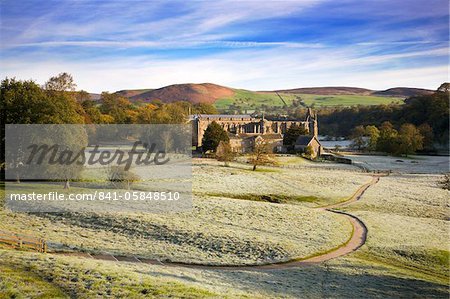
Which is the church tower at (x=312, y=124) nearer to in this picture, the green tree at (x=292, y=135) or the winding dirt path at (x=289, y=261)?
the green tree at (x=292, y=135)

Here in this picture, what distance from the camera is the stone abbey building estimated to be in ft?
341

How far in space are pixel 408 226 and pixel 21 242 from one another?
104ft

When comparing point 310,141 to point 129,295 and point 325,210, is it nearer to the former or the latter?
point 325,210

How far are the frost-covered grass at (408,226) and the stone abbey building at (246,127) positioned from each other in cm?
4279

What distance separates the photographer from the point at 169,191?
4725 centimetres

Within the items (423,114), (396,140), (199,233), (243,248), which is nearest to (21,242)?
Answer: (199,233)

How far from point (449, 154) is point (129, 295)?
12357cm

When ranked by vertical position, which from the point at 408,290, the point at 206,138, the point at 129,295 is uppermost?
the point at 206,138

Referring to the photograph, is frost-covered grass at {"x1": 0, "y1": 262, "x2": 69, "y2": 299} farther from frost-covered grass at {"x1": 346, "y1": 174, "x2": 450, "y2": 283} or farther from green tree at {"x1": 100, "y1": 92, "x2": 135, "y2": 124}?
green tree at {"x1": 100, "y1": 92, "x2": 135, "y2": 124}

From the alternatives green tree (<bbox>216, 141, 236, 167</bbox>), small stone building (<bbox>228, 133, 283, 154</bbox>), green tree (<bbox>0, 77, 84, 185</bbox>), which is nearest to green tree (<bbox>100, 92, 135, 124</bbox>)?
small stone building (<bbox>228, 133, 283, 154</bbox>)

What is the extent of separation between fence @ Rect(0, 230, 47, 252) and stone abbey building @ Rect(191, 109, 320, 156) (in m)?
73.3

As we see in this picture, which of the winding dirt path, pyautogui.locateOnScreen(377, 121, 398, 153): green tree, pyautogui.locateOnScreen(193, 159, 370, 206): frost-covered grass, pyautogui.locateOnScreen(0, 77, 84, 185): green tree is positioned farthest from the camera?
pyautogui.locateOnScreen(377, 121, 398, 153): green tree

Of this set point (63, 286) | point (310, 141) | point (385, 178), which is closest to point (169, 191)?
point (63, 286)

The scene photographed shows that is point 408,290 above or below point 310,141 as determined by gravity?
below
